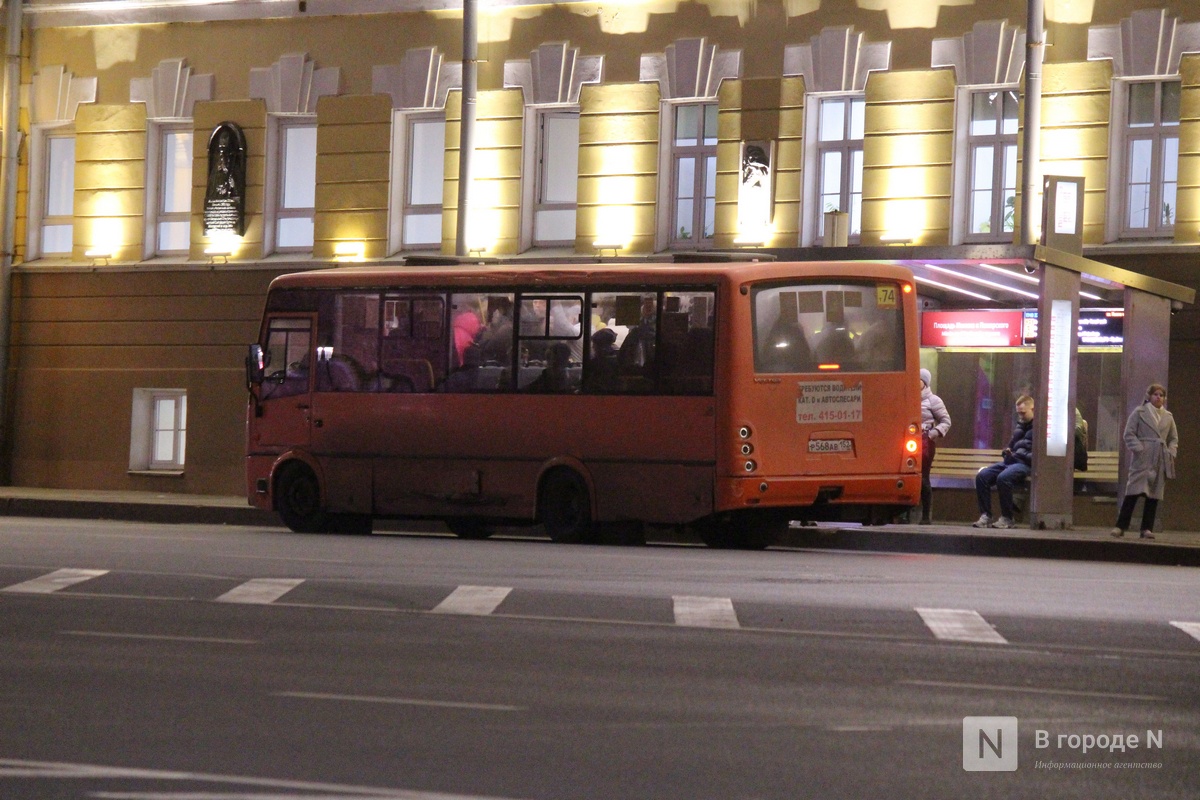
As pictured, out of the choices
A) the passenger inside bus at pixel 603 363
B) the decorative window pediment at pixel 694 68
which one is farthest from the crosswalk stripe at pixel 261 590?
the decorative window pediment at pixel 694 68

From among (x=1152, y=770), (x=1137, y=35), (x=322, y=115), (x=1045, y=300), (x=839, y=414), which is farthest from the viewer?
(x=322, y=115)

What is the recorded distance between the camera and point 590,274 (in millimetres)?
21141

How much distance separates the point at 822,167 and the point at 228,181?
8.94m

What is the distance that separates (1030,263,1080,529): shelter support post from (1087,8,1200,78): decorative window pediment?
3707mm

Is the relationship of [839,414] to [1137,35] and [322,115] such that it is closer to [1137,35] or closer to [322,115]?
[1137,35]

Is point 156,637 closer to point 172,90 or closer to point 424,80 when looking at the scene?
point 424,80

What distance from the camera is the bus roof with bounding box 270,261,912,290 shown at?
20328 millimetres

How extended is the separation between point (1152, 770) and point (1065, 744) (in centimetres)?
59

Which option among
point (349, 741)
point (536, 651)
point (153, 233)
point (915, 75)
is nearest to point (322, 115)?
point (153, 233)

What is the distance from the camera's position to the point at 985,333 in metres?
25.7

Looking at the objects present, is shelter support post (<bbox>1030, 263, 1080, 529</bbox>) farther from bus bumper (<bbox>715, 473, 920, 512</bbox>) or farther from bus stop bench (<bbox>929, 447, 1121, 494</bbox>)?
bus bumper (<bbox>715, 473, 920, 512</bbox>)

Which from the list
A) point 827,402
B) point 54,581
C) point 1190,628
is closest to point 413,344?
point 827,402

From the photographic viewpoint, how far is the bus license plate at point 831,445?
66.0 ft

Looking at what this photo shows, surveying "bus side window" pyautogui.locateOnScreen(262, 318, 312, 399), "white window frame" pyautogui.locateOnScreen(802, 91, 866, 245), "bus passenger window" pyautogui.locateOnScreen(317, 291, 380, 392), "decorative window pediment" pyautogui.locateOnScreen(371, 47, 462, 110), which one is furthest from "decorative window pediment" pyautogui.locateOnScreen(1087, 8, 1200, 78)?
"bus side window" pyautogui.locateOnScreen(262, 318, 312, 399)
